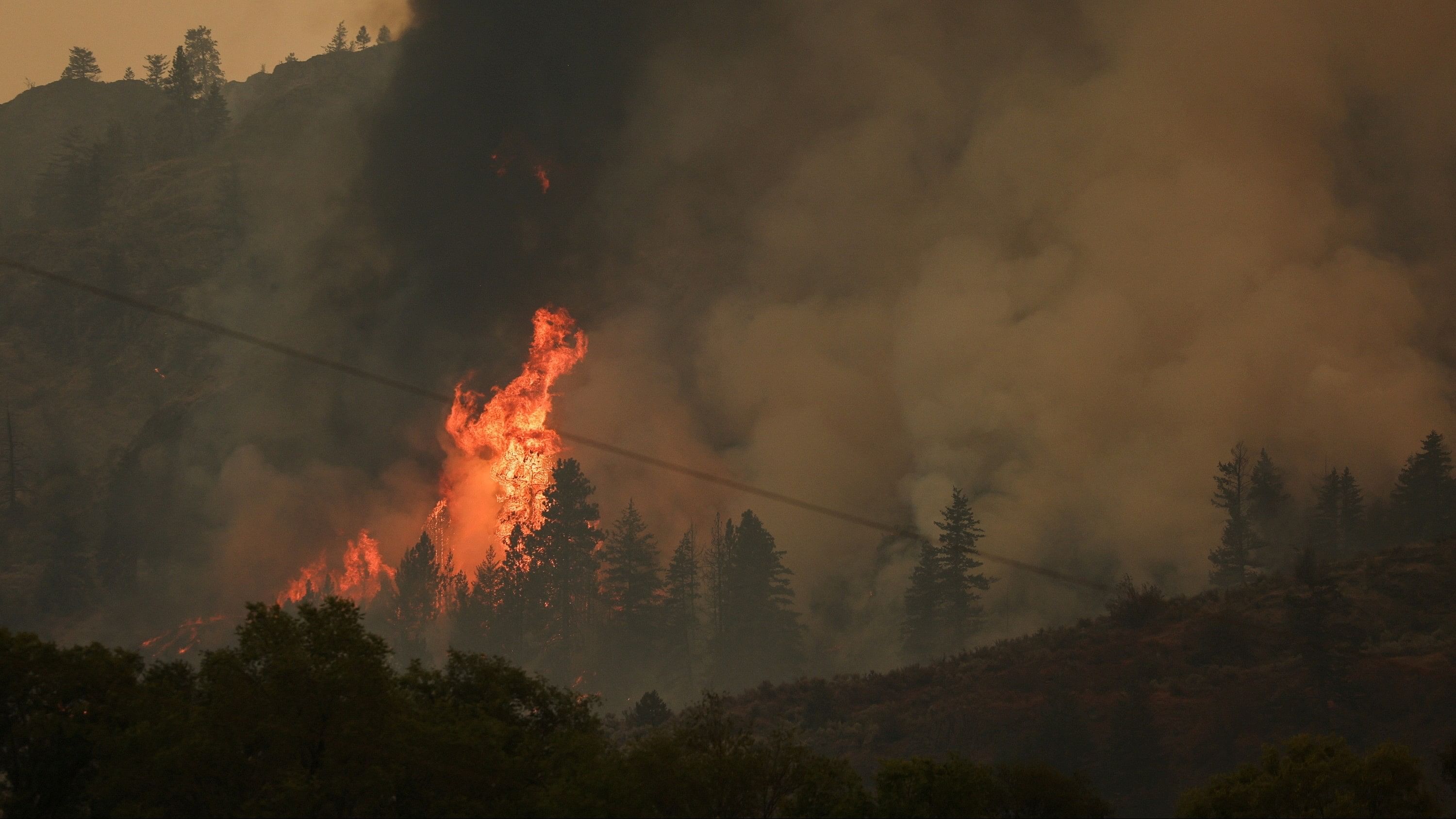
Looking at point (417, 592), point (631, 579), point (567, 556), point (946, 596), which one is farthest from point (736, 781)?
point (417, 592)

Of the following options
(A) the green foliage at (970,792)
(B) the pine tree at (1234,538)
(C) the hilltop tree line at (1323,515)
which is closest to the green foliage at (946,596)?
(B) the pine tree at (1234,538)

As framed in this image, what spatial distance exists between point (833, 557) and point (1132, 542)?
37.8m

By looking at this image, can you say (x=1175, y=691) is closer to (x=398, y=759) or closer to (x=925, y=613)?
(x=398, y=759)

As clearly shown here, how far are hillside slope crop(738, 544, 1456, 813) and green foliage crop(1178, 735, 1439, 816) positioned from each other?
27594 mm

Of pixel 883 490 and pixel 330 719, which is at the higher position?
pixel 883 490

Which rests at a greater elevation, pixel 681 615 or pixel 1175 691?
pixel 681 615

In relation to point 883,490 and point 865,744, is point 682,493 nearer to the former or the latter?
point 883,490

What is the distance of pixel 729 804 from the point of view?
147ft

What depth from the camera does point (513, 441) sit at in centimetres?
18900

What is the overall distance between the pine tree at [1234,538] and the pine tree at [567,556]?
7346 cm

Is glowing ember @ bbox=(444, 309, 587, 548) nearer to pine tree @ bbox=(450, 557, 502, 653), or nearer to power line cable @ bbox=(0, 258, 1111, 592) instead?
power line cable @ bbox=(0, 258, 1111, 592)

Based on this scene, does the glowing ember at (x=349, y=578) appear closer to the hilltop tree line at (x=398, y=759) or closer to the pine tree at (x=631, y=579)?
the pine tree at (x=631, y=579)

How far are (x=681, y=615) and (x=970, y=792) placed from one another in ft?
394

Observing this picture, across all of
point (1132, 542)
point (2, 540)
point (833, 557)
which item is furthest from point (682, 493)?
point (2, 540)
